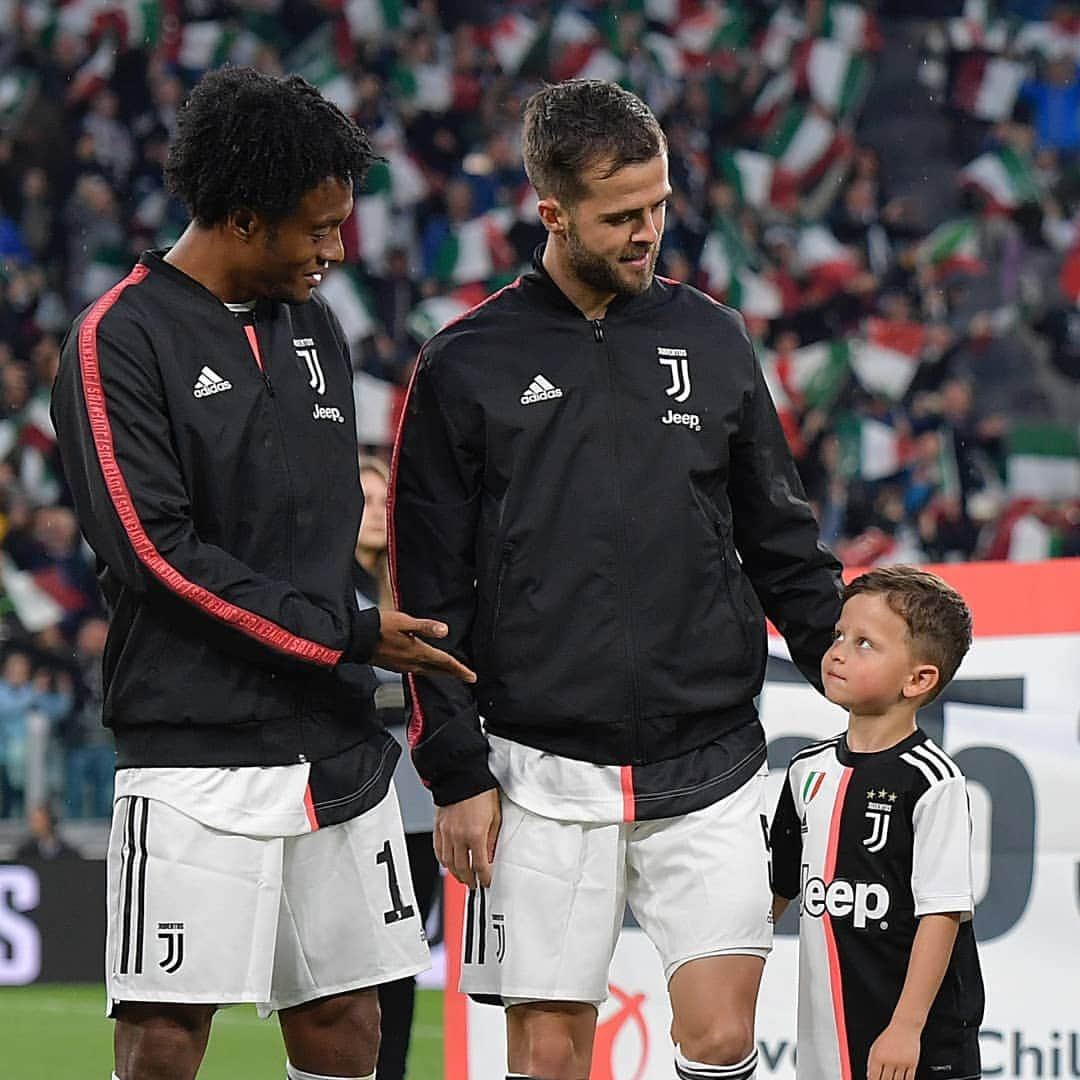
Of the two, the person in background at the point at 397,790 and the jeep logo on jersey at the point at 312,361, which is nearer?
the jeep logo on jersey at the point at 312,361

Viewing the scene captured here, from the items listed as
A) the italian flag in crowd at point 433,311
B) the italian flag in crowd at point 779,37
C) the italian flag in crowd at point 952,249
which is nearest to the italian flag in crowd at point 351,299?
the italian flag in crowd at point 433,311

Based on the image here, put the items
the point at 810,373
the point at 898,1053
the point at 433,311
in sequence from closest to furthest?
1. the point at 898,1053
2. the point at 810,373
3. the point at 433,311

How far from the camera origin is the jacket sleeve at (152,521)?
8.44 ft

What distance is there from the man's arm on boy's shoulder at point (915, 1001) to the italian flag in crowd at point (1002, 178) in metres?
7.20

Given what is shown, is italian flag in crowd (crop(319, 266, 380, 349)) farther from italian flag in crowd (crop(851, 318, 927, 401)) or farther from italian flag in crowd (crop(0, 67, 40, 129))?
italian flag in crowd (crop(851, 318, 927, 401))

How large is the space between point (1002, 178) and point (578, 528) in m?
7.33

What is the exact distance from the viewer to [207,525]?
2682 mm

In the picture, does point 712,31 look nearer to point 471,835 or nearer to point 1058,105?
point 1058,105

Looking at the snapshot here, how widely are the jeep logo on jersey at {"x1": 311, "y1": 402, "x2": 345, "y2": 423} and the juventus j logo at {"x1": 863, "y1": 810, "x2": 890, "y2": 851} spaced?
0.99 metres

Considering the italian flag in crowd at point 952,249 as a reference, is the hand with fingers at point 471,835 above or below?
below

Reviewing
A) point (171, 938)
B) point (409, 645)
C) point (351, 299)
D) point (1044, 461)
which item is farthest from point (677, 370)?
point (351, 299)

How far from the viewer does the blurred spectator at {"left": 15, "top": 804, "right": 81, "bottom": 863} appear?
6527 mm

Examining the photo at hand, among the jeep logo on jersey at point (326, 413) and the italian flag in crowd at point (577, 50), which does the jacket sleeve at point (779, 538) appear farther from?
the italian flag in crowd at point (577, 50)

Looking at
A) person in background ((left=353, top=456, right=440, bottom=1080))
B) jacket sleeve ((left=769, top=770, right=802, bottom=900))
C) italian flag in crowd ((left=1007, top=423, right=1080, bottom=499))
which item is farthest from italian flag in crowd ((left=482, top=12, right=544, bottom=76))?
jacket sleeve ((left=769, top=770, right=802, bottom=900))
